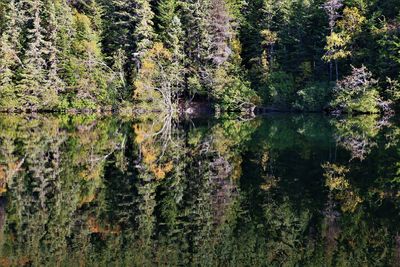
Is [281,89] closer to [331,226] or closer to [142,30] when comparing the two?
[142,30]

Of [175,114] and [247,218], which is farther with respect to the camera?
[175,114]

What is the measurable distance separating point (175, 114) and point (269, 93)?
9.83 metres

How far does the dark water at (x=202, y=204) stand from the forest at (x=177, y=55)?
26571mm

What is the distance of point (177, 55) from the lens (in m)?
50.5

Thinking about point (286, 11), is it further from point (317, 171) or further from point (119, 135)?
point (317, 171)

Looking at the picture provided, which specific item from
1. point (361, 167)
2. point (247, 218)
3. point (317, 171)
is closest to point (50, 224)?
point (247, 218)

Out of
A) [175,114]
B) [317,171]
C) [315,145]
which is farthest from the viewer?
[175,114]

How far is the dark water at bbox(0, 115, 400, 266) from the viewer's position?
28.5 feet

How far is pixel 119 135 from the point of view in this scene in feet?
91.3

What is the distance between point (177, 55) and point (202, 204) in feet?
130

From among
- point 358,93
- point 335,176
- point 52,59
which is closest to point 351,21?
point 358,93

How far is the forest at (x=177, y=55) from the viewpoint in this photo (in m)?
47.1

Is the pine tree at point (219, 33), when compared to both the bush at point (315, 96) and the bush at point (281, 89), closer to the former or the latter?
the bush at point (281, 89)

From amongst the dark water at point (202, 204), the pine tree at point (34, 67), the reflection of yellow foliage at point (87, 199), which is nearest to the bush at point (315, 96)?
the dark water at point (202, 204)
